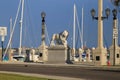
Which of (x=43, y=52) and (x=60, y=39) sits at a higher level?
(x=60, y=39)

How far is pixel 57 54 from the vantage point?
165 feet

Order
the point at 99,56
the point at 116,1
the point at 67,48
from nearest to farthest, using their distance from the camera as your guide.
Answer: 1. the point at 116,1
2. the point at 99,56
3. the point at 67,48

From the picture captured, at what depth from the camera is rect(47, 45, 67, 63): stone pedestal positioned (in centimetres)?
4980

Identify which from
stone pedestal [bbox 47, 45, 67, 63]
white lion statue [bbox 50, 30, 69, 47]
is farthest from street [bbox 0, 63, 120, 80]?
white lion statue [bbox 50, 30, 69, 47]

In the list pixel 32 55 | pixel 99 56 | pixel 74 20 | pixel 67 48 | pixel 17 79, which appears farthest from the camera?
pixel 74 20

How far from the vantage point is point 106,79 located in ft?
80.3

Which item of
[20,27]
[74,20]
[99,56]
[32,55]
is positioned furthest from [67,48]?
[74,20]

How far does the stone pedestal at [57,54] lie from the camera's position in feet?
163

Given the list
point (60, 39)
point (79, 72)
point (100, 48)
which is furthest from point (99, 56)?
point (79, 72)

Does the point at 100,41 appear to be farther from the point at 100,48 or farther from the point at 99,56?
the point at 99,56

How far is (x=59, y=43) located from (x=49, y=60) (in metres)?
2.58

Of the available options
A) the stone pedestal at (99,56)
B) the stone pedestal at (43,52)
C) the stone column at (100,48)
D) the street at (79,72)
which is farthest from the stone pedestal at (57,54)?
the street at (79,72)

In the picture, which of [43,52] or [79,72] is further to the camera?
[43,52]

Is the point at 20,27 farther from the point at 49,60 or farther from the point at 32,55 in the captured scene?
the point at 49,60
